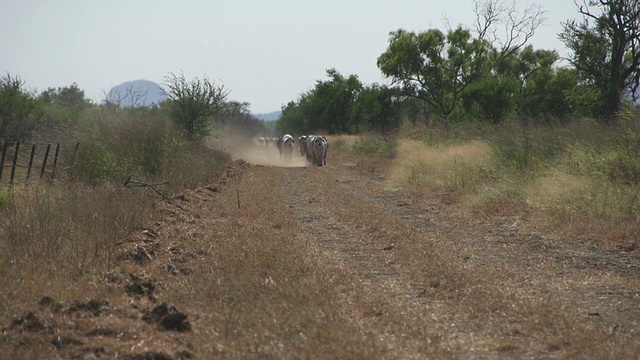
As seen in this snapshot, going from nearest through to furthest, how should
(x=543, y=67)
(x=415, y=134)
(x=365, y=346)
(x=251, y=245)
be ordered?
(x=365, y=346) < (x=251, y=245) < (x=415, y=134) < (x=543, y=67)

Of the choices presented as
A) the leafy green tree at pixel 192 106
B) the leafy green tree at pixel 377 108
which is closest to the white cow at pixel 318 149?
the leafy green tree at pixel 192 106

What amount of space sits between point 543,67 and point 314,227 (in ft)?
200

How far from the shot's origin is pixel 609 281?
729 centimetres

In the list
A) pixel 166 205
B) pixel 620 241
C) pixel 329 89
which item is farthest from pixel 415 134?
pixel 329 89

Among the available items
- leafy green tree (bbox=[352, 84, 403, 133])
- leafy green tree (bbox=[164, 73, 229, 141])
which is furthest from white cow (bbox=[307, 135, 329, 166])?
leafy green tree (bbox=[352, 84, 403, 133])

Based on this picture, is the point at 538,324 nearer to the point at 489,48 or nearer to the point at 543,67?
the point at 489,48

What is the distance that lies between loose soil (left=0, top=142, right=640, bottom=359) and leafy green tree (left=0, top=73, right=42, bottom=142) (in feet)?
68.6

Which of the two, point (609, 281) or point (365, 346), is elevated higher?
point (609, 281)

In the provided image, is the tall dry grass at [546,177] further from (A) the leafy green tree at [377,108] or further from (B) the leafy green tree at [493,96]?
(A) the leafy green tree at [377,108]

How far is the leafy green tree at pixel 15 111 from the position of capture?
98.3 ft

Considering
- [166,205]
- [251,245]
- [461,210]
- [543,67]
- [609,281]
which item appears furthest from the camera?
[543,67]

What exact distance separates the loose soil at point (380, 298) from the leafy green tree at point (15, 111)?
2090 cm

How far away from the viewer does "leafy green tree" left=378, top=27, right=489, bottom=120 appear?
5325cm

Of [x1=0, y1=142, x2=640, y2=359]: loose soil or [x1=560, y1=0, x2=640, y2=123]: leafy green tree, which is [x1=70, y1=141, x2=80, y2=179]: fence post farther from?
[x1=560, y1=0, x2=640, y2=123]: leafy green tree
